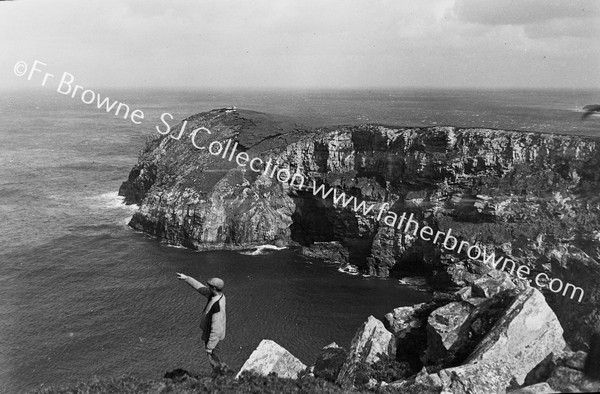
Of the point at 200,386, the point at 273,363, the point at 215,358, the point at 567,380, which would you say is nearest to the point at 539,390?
the point at 567,380

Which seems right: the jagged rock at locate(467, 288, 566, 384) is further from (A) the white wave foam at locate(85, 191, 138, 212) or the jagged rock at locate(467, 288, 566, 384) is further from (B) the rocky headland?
(A) the white wave foam at locate(85, 191, 138, 212)

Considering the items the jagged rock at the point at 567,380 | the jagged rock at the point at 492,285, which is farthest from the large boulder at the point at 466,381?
the jagged rock at the point at 492,285

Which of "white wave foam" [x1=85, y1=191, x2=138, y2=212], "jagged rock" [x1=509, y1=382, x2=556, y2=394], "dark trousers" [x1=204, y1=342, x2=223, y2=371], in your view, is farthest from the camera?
"white wave foam" [x1=85, y1=191, x2=138, y2=212]

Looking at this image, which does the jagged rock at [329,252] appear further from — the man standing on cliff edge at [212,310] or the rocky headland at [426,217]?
the man standing on cliff edge at [212,310]

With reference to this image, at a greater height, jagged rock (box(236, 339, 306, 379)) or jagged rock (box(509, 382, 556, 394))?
jagged rock (box(509, 382, 556, 394))

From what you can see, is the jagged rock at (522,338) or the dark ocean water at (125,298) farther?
the dark ocean water at (125,298)

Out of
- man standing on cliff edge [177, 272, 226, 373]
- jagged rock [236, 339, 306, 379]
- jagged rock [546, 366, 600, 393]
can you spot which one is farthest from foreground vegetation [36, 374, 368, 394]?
jagged rock [546, 366, 600, 393]
